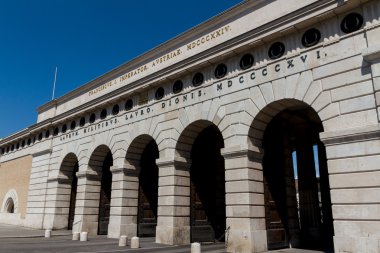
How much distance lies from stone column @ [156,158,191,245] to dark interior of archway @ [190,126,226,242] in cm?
58

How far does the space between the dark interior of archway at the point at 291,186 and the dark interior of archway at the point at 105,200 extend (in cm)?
1465

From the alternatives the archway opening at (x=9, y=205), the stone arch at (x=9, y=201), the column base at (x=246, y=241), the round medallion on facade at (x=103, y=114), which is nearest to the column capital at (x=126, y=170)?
the round medallion on facade at (x=103, y=114)

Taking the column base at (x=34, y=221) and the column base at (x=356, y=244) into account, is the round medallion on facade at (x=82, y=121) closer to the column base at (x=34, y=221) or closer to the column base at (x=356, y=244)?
the column base at (x=34, y=221)

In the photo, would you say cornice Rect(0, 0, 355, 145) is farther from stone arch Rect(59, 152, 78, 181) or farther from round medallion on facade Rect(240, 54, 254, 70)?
stone arch Rect(59, 152, 78, 181)

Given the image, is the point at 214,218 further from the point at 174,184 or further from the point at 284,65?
the point at 284,65

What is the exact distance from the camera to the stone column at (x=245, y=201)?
639 inches

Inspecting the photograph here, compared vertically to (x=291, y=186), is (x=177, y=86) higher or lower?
higher

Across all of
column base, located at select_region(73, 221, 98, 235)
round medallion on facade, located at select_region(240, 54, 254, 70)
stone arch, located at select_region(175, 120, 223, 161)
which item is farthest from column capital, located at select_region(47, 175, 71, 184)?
round medallion on facade, located at select_region(240, 54, 254, 70)

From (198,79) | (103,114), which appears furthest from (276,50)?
(103,114)

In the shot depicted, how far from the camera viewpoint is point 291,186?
19.9 meters

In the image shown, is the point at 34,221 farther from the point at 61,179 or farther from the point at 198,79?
the point at 198,79

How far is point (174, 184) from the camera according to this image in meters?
20.2

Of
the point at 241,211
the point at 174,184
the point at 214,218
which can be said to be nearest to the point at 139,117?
the point at 174,184

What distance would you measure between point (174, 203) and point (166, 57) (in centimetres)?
985
